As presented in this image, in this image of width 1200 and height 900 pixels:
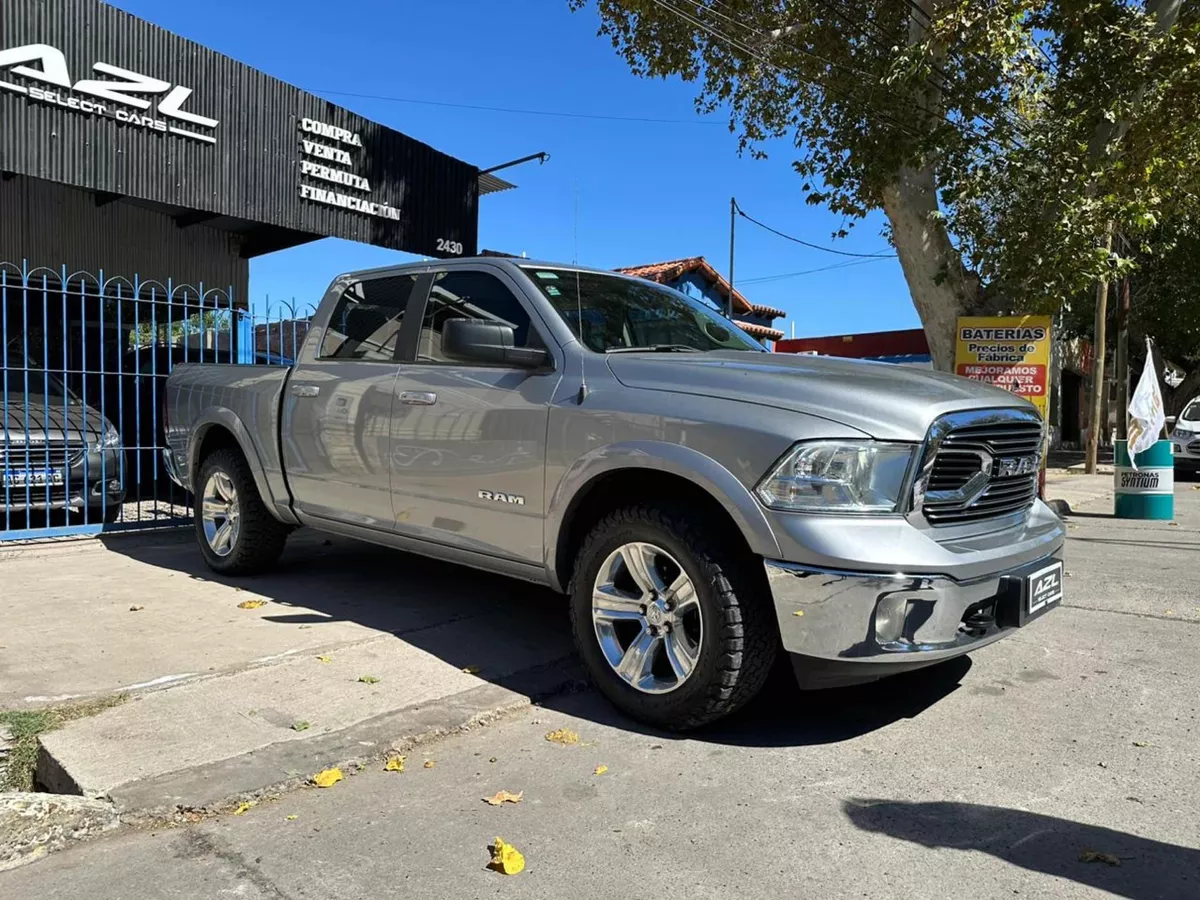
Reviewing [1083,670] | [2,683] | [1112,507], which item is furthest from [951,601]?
[1112,507]

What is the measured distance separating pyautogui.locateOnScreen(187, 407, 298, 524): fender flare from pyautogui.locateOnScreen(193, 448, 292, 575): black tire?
97 millimetres

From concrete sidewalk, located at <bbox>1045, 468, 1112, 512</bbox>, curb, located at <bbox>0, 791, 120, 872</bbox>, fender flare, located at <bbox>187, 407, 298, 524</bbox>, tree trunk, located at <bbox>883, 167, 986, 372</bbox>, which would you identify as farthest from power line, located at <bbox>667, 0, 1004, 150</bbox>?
curb, located at <bbox>0, 791, 120, 872</bbox>

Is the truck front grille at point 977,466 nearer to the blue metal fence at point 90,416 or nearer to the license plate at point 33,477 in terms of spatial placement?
the blue metal fence at point 90,416

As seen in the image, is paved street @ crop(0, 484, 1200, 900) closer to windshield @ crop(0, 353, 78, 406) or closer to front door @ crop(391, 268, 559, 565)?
front door @ crop(391, 268, 559, 565)

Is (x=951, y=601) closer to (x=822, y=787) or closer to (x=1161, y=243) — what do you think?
(x=822, y=787)

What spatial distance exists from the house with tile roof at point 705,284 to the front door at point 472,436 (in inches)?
575

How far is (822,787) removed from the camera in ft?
10.1

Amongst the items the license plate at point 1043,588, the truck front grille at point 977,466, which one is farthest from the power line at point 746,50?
the license plate at point 1043,588

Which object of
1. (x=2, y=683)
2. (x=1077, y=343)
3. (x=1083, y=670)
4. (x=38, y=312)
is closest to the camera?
(x=2, y=683)

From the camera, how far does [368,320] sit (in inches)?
203

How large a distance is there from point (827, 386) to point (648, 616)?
113 centimetres

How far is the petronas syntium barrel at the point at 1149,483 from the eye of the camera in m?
10.5

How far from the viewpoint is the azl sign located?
29.9 ft

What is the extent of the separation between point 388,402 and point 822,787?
2.83 metres
